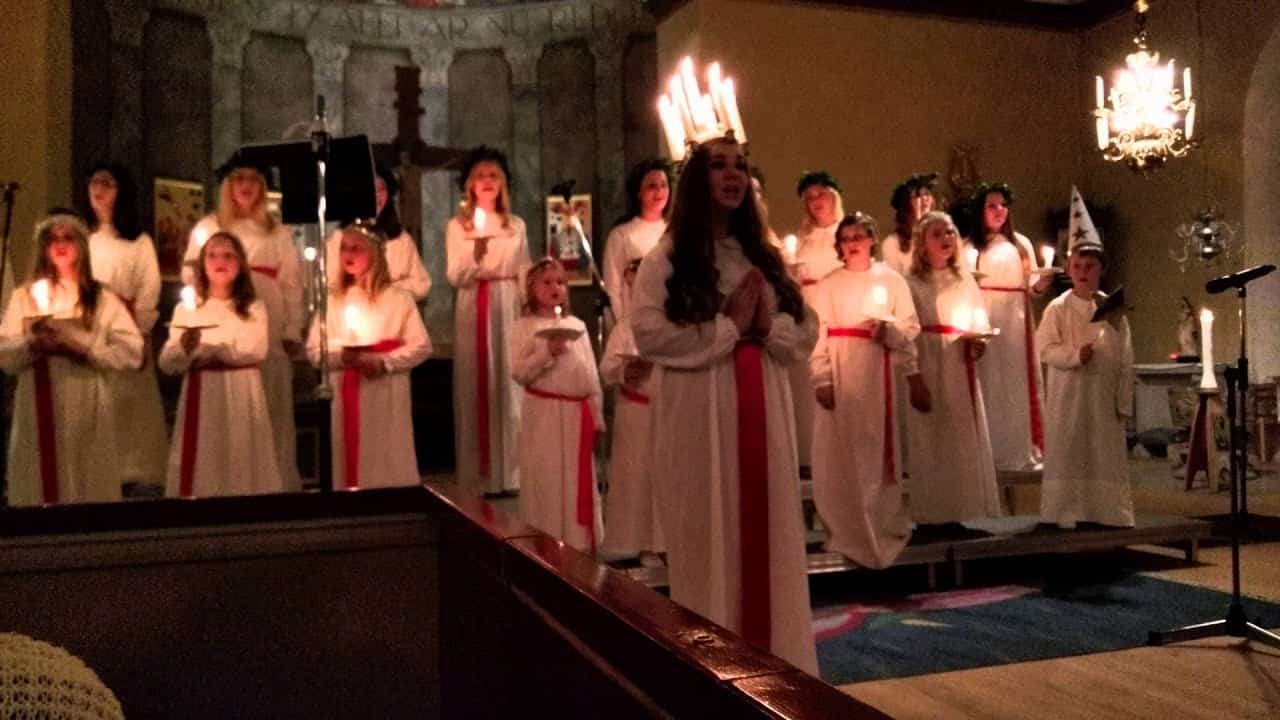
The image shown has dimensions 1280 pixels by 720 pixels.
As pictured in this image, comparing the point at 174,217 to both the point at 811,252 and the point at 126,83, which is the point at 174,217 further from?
the point at 811,252

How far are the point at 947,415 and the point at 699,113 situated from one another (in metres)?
2.94

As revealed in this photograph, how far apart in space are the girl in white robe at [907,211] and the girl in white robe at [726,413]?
3287 millimetres

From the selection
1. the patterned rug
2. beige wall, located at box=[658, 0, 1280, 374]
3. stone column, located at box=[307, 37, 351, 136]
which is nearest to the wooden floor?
the patterned rug

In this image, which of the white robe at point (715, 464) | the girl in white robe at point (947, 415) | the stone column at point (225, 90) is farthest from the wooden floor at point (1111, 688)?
the stone column at point (225, 90)

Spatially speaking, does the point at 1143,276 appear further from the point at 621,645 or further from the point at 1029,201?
the point at 621,645

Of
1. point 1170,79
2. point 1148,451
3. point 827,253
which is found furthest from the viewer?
point 1148,451

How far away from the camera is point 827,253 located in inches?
289

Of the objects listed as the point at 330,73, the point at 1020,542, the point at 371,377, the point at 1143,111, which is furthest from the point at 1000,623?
the point at 330,73

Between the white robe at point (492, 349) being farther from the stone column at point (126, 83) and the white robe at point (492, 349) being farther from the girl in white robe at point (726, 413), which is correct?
the stone column at point (126, 83)

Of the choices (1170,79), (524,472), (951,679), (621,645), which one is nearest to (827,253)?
(524,472)

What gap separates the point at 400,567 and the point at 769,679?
1781mm

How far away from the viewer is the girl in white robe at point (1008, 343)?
25.1 ft

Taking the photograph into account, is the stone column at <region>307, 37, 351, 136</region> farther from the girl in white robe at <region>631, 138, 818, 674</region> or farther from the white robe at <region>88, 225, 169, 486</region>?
the girl in white robe at <region>631, 138, 818, 674</region>

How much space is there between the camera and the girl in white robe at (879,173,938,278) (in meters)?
6.82
